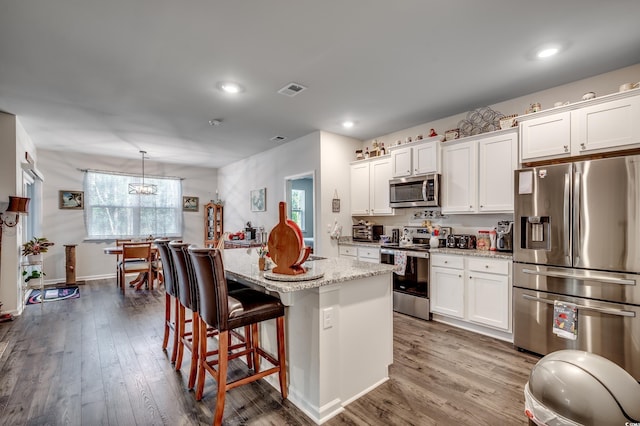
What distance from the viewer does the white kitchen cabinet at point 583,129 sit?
2504 millimetres

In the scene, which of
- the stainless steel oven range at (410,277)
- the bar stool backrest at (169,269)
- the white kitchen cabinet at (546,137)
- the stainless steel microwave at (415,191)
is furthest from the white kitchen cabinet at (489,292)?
the bar stool backrest at (169,269)

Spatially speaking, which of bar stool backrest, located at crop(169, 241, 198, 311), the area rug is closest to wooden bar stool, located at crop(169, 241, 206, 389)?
bar stool backrest, located at crop(169, 241, 198, 311)

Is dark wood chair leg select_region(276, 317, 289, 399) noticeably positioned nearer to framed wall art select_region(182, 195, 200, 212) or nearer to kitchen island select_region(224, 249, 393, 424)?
kitchen island select_region(224, 249, 393, 424)

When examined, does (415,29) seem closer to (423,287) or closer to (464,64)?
(464,64)

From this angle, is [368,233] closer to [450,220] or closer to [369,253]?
[369,253]

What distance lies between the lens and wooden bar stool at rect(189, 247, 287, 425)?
5.92 ft

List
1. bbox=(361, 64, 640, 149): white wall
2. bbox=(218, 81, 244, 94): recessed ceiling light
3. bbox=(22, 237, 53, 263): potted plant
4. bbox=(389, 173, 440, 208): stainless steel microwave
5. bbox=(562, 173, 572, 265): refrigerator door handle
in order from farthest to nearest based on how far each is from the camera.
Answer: bbox=(22, 237, 53, 263): potted plant → bbox=(389, 173, 440, 208): stainless steel microwave → bbox=(218, 81, 244, 94): recessed ceiling light → bbox=(361, 64, 640, 149): white wall → bbox=(562, 173, 572, 265): refrigerator door handle

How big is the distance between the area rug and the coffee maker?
20.6ft

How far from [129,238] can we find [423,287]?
6.38 metres

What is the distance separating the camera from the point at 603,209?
2.43 meters

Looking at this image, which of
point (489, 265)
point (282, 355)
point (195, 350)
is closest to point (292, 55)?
point (282, 355)

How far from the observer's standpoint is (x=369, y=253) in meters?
4.46

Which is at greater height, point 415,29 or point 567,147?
point 415,29

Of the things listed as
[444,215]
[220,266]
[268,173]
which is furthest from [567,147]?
[268,173]
